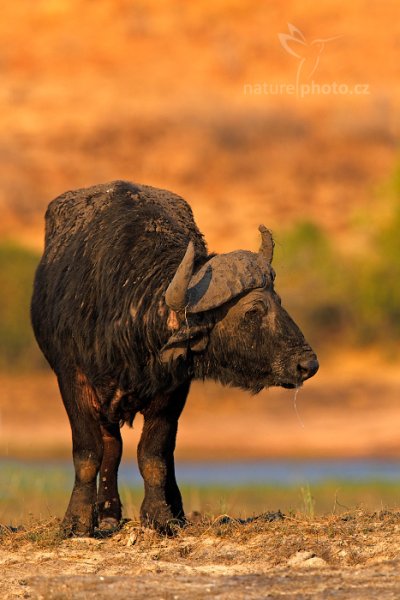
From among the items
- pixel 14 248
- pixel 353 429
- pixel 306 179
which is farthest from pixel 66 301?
pixel 306 179

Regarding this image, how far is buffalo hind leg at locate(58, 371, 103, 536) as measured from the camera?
828cm

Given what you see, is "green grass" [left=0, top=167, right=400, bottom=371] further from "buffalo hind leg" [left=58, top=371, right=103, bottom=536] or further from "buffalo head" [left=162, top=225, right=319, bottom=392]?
"buffalo head" [left=162, top=225, right=319, bottom=392]

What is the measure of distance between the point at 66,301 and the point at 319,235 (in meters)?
25.7

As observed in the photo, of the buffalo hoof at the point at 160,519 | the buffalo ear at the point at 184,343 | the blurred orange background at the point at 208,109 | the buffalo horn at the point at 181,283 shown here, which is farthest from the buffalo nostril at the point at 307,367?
the blurred orange background at the point at 208,109

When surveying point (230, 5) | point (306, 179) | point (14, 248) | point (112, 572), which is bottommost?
point (112, 572)

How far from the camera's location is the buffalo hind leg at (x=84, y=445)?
828 centimetres

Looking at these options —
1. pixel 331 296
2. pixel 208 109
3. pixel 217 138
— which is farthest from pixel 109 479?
pixel 208 109

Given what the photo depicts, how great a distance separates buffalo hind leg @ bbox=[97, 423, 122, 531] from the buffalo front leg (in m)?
0.38

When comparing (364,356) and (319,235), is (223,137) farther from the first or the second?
(364,356)

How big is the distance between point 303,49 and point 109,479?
48.3 meters

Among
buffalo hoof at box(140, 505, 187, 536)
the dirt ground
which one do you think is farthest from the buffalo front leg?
the dirt ground

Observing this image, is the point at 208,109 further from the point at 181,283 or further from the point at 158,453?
the point at 181,283

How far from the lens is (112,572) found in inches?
287

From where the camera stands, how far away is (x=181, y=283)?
767 cm
